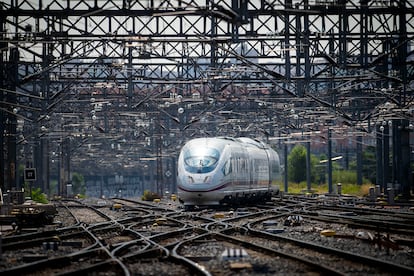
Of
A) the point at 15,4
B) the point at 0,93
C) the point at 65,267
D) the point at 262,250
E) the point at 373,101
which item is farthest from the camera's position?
the point at 373,101

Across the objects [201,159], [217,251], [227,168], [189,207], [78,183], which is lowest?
[78,183]

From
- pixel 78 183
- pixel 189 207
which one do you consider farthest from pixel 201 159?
pixel 78 183

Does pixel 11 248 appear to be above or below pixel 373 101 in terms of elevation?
below

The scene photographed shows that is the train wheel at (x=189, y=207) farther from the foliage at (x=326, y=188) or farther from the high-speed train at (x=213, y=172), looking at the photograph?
the foliage at (x=326, y=188)

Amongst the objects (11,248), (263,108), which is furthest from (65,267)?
(263,108)

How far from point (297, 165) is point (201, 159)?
48.3 m

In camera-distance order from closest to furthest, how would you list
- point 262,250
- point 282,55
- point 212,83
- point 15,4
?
point 262,250 < point 15,4 < point 282,55 < point 212,83

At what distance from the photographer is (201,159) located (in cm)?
3603

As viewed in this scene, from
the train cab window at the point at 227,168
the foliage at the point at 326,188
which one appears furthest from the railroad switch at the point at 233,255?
the foliage at the point at 326,188

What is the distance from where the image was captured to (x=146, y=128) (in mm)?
68875

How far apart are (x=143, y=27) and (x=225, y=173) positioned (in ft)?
28.5

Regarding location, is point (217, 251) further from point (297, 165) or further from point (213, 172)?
point (297, 165)

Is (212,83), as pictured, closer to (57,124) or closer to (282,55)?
(282,55)

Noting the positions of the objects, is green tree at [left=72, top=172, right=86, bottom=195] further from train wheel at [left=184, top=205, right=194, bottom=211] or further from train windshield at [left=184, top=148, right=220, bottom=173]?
train windshield at [left=184, top=148, right=220, bottom=173]
